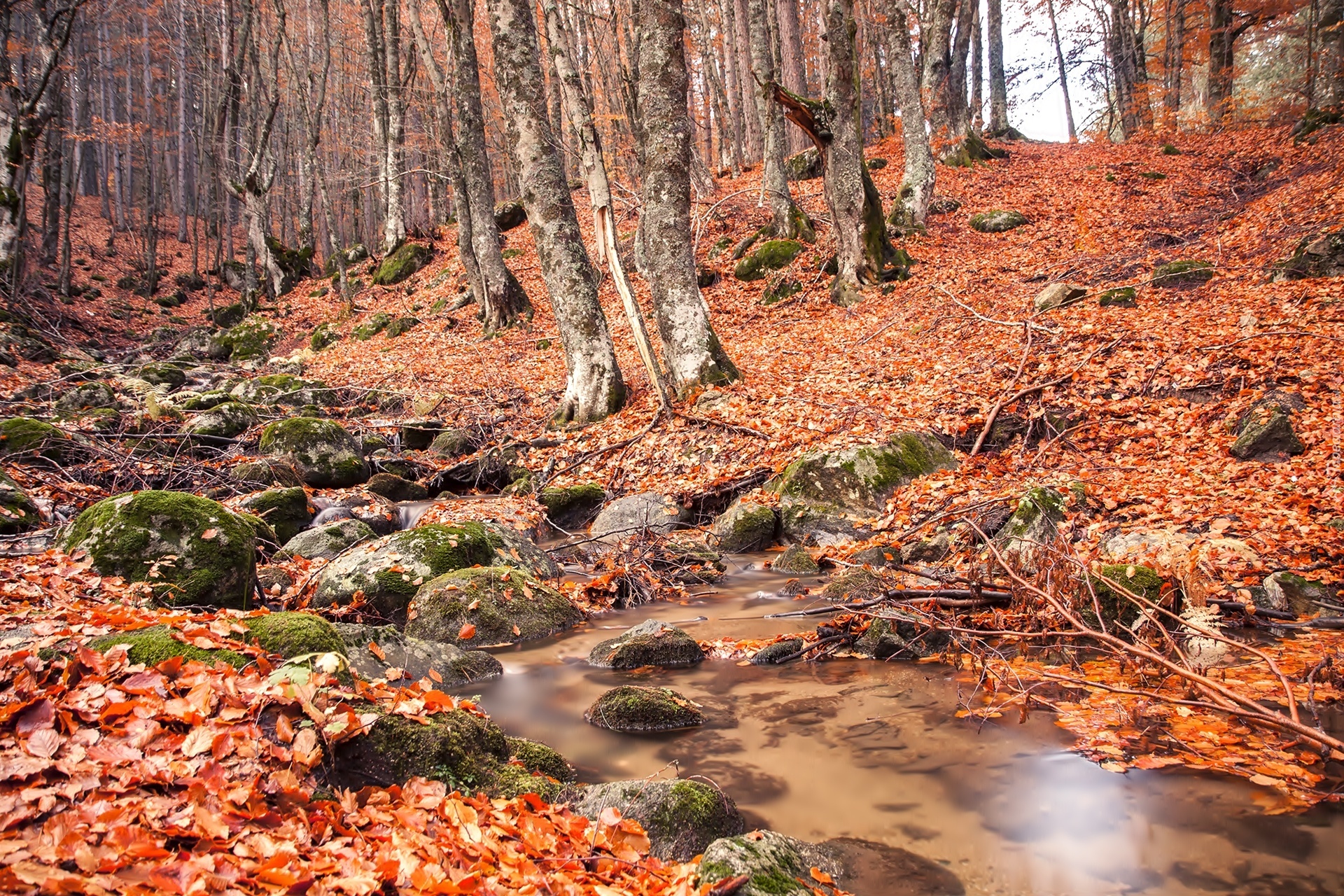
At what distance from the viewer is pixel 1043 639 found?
441 cm

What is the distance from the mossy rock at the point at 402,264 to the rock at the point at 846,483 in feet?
64.4

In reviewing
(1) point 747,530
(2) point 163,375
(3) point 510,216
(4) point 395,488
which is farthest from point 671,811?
(3) point 510,216

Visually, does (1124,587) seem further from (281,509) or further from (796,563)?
(281,509)

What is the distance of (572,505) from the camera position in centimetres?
921

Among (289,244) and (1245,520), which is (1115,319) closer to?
(1245,520)

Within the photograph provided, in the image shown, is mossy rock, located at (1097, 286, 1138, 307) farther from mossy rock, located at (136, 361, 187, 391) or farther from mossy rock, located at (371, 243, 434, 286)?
mossy rock, located at (371, 243, 434, 286)

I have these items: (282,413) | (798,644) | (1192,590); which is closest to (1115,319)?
(1192,590)

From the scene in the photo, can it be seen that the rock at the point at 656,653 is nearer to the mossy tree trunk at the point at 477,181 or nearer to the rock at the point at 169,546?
the rock at the point at 169,546

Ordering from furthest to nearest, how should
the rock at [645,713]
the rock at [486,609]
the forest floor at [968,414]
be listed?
the rock at [486,609] → the rock at [645,713] → the forest floor at [968,414]

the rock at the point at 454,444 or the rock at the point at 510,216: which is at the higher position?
the rock at the point at 510,216

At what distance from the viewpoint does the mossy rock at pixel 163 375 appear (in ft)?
48.4

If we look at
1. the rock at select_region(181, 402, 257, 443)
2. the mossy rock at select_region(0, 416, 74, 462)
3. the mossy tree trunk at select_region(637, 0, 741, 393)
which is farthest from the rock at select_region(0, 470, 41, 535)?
the mossy tree trunk at select_region(637, 0, 741, 393)

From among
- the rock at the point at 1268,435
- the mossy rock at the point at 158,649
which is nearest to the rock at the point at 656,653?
the mossy rock at the point at 158,649

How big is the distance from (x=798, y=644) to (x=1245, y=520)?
359cm
